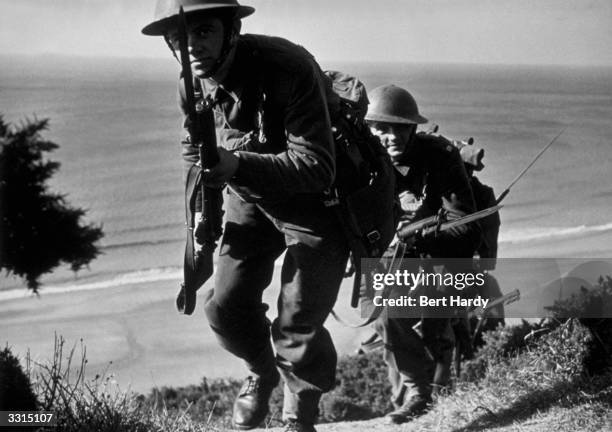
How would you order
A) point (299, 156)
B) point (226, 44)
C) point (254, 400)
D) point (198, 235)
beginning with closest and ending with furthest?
point (299, 156), point (226, 44), point (198, 235), point (254, 400)

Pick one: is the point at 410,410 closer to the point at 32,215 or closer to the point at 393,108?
the point at 393,108

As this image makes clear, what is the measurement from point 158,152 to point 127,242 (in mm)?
13954

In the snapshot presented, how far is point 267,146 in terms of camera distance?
3691 millimetres

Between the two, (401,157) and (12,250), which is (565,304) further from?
(12,250)

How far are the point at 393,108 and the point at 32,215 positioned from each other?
229cm

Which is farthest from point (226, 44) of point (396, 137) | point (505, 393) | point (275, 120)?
point (505, 393)

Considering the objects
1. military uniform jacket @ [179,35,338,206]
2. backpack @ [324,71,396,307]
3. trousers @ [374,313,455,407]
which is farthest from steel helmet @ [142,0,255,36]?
trousers @ [374,313,455,407]

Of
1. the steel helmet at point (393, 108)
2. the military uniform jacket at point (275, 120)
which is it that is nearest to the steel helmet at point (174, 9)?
the military uniform jacket at point (275, 120)

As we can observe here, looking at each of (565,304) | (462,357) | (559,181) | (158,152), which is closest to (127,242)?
(559,181)

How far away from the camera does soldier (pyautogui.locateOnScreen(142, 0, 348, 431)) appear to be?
11.4ft

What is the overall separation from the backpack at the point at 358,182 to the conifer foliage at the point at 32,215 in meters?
1.15

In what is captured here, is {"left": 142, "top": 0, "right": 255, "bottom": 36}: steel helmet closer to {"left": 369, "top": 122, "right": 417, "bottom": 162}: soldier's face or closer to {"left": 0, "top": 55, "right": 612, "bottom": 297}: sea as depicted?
{"left": 369, "top": 122, "right": 417, "bottom": 162}: soldier's face

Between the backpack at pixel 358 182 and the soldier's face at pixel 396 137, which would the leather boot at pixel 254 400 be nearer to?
the backpack at pixel 358 182

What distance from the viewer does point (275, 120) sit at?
3.65m
